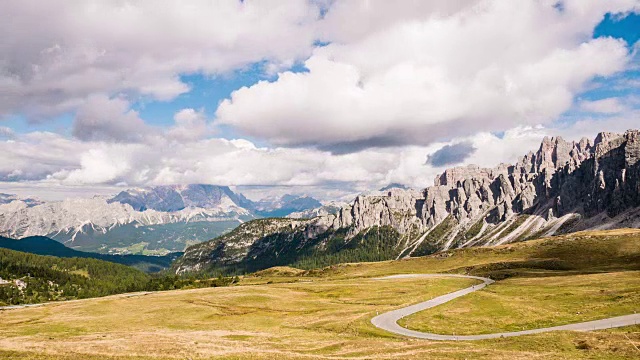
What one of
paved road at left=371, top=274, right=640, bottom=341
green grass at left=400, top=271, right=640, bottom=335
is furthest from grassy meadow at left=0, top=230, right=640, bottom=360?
paved road at left=371, top=274, right=640, bottom=341

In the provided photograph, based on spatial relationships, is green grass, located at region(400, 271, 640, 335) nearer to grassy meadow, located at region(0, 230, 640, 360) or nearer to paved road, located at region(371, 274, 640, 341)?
grassy meadow, located at region(0, 230, 640, 360)

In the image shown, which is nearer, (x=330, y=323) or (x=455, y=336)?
(x=455, y=336)

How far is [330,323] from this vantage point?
83000 millimetres

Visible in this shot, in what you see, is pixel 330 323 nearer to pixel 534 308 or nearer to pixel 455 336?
pixel 455 336

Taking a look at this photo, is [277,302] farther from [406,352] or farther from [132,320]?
[406,352]

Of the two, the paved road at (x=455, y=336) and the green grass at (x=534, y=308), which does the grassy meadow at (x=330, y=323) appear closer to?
the green grass at (x=534, y=308)

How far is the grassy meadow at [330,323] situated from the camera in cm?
4562

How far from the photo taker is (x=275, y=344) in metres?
58.7

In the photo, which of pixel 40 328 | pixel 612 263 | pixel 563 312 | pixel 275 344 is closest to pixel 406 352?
pixel 275 344

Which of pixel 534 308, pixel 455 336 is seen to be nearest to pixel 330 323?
pixel 455 336

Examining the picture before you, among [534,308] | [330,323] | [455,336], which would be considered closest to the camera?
[455,336]

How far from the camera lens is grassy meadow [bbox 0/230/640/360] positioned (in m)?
45.6

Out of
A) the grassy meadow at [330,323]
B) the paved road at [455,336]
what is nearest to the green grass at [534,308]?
the grassy meadow at [330,323]

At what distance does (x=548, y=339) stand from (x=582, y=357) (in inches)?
387
